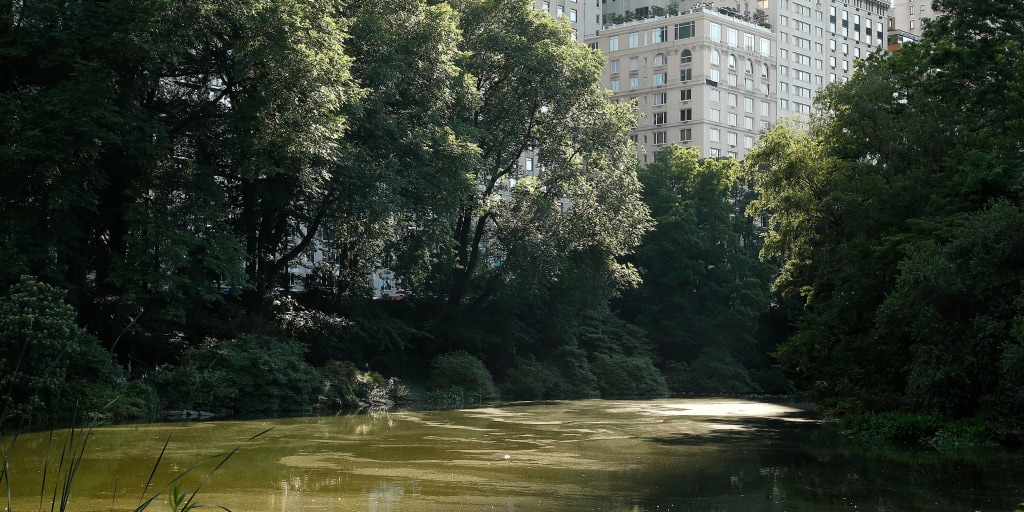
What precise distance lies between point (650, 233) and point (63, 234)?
4145cm

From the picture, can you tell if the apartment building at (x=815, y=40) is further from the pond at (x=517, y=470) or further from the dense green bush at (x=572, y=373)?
the pond at (x=517, y=470)

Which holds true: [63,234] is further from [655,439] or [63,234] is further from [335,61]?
[655,439]

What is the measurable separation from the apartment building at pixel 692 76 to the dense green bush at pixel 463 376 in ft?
224

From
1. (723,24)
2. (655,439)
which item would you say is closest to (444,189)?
(655,439)

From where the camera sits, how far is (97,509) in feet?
38.8

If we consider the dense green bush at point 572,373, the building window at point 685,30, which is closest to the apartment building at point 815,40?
the building window at point 685,30

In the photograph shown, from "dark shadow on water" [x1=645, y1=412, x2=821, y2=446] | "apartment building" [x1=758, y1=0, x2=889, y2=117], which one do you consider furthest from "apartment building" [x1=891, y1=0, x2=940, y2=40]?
"dark shadow on water" [x1=645, y1=412, x2=821, y2=446]

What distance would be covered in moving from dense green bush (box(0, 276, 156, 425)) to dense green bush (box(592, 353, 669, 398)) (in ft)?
100

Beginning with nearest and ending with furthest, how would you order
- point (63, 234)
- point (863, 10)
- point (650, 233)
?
point (63, 234), point (650, 233), point (863, 10)

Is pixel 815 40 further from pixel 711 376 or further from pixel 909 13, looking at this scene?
pixel 711 376

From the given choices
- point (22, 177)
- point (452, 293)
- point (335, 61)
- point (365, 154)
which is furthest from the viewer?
point (452, 293)

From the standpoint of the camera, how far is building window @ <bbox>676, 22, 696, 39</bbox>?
110 metres

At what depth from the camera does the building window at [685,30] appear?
110 meters

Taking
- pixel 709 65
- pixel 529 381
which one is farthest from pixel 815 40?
pixel 529 381
